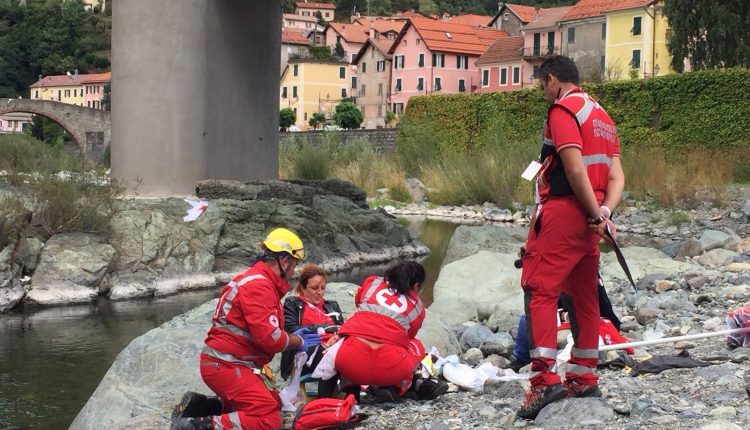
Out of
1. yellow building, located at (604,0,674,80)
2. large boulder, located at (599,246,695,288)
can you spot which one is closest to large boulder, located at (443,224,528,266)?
large boulder, located at (599,246,695,288)

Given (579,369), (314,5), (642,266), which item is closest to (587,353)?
(579,369)

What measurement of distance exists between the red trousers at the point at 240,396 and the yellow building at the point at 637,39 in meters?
49.9

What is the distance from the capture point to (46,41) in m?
109

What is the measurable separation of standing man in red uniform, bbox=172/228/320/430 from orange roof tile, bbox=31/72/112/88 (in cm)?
10026

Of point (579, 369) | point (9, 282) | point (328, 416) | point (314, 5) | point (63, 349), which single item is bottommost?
point (63, 349)

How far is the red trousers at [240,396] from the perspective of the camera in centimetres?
556

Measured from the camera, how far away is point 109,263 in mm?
13586

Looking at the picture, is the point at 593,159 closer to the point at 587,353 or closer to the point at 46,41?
the point at 587,353

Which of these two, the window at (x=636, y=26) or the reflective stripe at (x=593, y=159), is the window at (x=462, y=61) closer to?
the window at (x=636, y=26)

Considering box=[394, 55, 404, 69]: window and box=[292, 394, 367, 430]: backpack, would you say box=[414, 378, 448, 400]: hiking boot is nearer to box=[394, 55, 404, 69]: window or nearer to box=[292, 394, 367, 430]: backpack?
box=[292, 394, 367, 430]: backpack

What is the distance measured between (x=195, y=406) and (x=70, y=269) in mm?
8050

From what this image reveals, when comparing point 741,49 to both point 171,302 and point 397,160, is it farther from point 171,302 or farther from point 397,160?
point 171,302

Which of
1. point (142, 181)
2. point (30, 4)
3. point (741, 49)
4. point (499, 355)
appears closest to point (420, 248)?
point (142, 181)

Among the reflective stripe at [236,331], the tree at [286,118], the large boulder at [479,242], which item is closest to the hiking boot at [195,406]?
the reflective stripe at [236,331]
